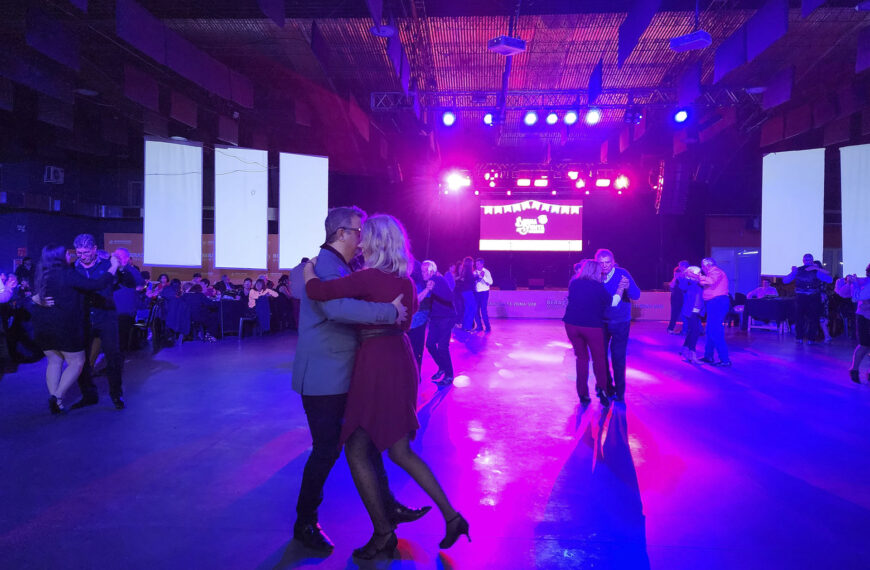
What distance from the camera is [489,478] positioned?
133 inches

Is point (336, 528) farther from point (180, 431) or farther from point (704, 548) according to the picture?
point (180, 431)

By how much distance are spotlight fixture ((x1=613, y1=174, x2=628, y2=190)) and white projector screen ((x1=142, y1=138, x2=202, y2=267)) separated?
35.4ft

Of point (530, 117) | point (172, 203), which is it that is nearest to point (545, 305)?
point (530, 117)

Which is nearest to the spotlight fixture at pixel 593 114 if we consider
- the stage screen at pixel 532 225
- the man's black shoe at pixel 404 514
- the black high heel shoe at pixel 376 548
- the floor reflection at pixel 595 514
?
the stage screen at pixel 532 225

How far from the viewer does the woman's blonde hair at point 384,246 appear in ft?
7.73

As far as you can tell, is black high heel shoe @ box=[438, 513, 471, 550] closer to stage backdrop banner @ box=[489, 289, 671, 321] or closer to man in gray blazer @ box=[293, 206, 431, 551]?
man in gray blazer @ box=[293, 206, 431, 551]

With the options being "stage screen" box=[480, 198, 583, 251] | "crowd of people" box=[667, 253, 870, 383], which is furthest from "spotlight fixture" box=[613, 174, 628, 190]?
"crowd of people" box=[667, 253, 870, 383]

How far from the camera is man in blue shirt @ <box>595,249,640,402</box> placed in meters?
5.31

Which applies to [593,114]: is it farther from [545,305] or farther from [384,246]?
[384,246]

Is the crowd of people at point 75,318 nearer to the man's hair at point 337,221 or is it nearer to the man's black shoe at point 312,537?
the man's hair at point 337,221

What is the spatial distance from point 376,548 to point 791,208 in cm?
1357

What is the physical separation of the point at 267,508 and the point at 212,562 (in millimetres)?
581

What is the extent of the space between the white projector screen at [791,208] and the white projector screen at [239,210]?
1170cm

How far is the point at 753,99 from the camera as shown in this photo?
10.4 meters
